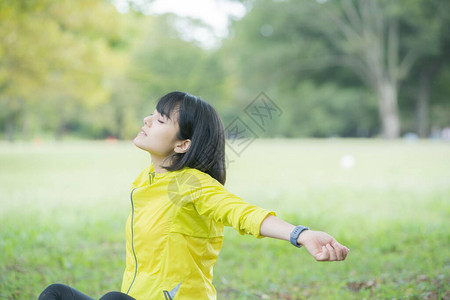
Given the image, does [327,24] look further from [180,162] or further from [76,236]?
[180,162]

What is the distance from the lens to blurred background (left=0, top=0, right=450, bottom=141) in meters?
14.1

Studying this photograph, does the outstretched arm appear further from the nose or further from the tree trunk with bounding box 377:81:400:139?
the tree trunk with bounding box 377:81:400:139

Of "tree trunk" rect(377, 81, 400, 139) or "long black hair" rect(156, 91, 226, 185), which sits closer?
"long black hair" rect(156, 91, 226, 185)

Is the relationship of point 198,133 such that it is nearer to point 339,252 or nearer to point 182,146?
point 182,146

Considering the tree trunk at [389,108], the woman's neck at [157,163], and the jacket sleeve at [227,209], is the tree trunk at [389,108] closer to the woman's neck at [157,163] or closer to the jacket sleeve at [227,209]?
the woman's neck at [157,163]

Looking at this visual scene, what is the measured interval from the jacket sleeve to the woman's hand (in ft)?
0.64

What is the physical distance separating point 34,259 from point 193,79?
36958mm

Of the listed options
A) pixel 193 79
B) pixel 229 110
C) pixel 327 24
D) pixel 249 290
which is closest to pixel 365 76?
pixel 327 24

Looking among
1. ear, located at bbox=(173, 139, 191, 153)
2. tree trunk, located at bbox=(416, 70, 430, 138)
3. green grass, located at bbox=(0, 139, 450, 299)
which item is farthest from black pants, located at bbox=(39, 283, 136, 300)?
tree trunk, located at bbox=(416, 70, 430, 138)

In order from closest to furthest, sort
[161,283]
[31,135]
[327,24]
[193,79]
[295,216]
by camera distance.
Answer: [161,283] < [295,216] < [327,24] < [193,79] < [31,135]

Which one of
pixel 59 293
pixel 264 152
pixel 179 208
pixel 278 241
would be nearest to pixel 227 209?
pixel 179 208

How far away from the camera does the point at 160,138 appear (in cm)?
221

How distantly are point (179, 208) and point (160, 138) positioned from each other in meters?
0.37

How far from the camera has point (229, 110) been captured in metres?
50.3
